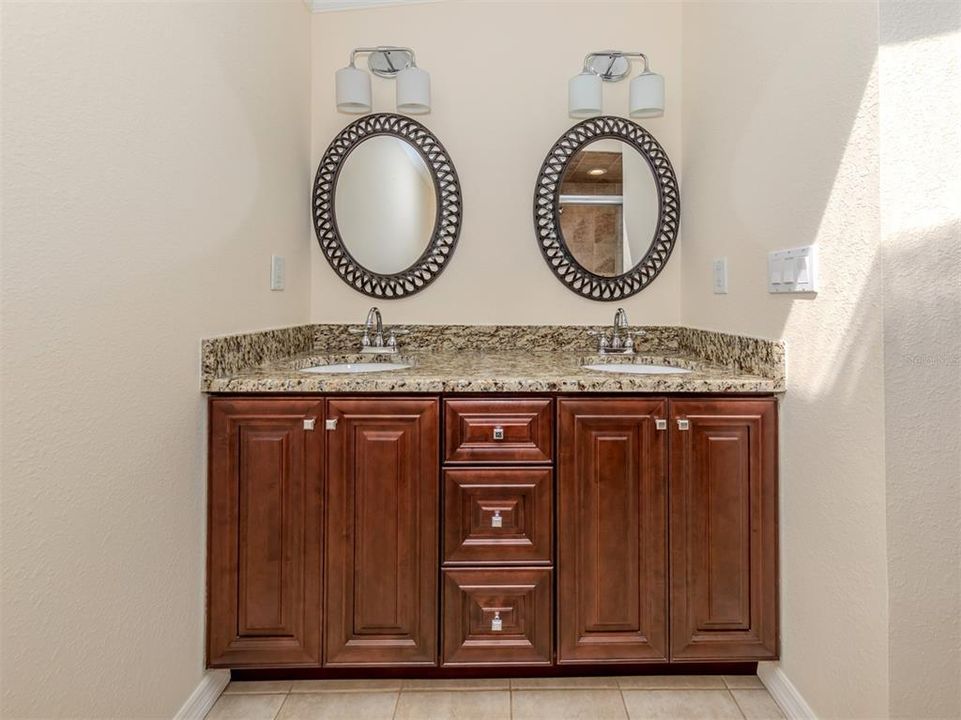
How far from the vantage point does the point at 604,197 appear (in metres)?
2.42

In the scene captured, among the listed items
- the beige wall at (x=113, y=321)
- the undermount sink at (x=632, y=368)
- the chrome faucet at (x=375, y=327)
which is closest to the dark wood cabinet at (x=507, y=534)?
the beige wall at (x=113, y=321)

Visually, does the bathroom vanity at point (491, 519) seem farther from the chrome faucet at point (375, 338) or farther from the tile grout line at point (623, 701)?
the chrome faucet at point (375, 338)

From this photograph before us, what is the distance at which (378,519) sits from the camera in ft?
5.58

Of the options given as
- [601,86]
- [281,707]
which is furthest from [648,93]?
[281,707]

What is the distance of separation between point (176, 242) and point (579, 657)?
1.49 meters

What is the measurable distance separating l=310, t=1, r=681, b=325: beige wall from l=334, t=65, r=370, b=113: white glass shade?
11 centimetres

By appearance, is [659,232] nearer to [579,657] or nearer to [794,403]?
[794,403]

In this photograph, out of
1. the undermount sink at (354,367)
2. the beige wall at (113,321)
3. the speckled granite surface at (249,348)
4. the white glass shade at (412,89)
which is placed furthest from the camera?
the white glass shade at (412,89)

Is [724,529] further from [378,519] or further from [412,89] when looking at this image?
[412,89]

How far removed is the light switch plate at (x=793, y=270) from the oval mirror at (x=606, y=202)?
76 cm

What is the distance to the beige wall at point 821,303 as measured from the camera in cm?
129

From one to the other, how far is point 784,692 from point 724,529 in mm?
448

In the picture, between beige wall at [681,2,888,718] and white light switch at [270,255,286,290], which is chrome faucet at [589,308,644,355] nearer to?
beige wall at [681,2,888,718]

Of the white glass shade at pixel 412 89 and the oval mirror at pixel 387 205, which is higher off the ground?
the white glass shade at pixel 412 89
